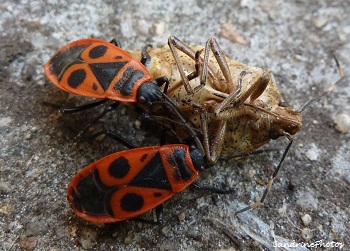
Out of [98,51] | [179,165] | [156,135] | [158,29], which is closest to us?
[179,165]

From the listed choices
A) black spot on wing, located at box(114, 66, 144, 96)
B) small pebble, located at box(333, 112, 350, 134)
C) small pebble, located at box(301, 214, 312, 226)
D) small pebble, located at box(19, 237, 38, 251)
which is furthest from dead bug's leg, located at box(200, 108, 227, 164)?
small pebble, located at box(19, 237, 38, 251)

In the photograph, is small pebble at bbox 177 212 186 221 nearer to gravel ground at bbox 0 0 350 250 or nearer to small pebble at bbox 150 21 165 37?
gravel ground at bbox 0 0 350 250

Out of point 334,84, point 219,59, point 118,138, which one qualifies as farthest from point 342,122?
point 118,138

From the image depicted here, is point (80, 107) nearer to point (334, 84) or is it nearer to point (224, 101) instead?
point (224, 101)

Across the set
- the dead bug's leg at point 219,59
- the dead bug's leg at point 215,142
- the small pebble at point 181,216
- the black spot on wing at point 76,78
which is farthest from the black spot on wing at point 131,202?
the dead bug's leg at point 219,59

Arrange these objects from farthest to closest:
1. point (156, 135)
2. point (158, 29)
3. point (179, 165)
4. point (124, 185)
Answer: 1. point (158, 29)
2. point (156, 135)
3. point (179, 165)
4. point (124, 185)

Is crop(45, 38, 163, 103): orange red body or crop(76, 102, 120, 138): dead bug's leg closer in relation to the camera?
crop(45, 38, 163, 103): orange red body
